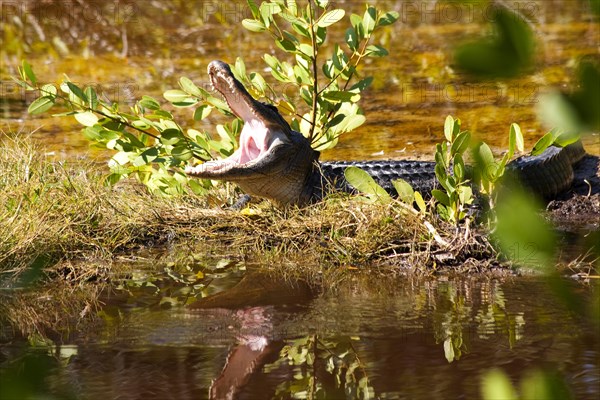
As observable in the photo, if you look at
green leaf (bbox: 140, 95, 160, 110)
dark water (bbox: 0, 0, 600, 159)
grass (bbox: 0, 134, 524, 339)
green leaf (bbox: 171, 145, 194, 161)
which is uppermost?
dark water (bbox: 0, 0, 600, 159)

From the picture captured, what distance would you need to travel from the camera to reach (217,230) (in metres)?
4.73

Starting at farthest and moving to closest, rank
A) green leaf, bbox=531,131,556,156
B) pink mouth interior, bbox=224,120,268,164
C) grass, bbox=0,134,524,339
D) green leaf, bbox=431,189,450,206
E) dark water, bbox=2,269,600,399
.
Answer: pink mouth interior, bbox=224,120,268,164, green leaf, bbox=431,189,450,206, green leaf, bbox=531,131,556,156, grass, bbox=0,134,524,339, dark water, bbox=2,269,600,399

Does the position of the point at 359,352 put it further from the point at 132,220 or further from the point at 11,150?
the point at 11,150

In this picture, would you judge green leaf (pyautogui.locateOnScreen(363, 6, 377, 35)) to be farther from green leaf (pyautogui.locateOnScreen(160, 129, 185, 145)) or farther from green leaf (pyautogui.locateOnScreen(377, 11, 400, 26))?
green leaf (pyautogui.locateOnScreen(160, 129, 185, 145))

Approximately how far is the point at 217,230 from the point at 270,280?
0.79 meters

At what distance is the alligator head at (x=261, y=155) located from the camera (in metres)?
4.66

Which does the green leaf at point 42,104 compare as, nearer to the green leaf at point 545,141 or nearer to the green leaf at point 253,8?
the green leaf at point 253,8

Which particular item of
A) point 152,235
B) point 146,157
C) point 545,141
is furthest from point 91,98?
point 545,141

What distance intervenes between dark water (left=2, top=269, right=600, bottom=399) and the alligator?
1019 mm

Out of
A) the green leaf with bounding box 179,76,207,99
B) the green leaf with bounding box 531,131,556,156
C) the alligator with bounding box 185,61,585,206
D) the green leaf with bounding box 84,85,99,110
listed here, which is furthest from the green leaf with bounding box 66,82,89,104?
the green leaf with bounding box 531,131,556,156

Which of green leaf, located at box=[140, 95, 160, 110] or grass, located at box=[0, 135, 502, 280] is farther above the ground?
green leaf, located at box=[140, 95, 160, 110]

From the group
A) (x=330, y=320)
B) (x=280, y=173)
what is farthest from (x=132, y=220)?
(x=330, y=320)

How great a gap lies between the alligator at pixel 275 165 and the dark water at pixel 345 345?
1019mm

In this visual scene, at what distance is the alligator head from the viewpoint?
4664 mm
